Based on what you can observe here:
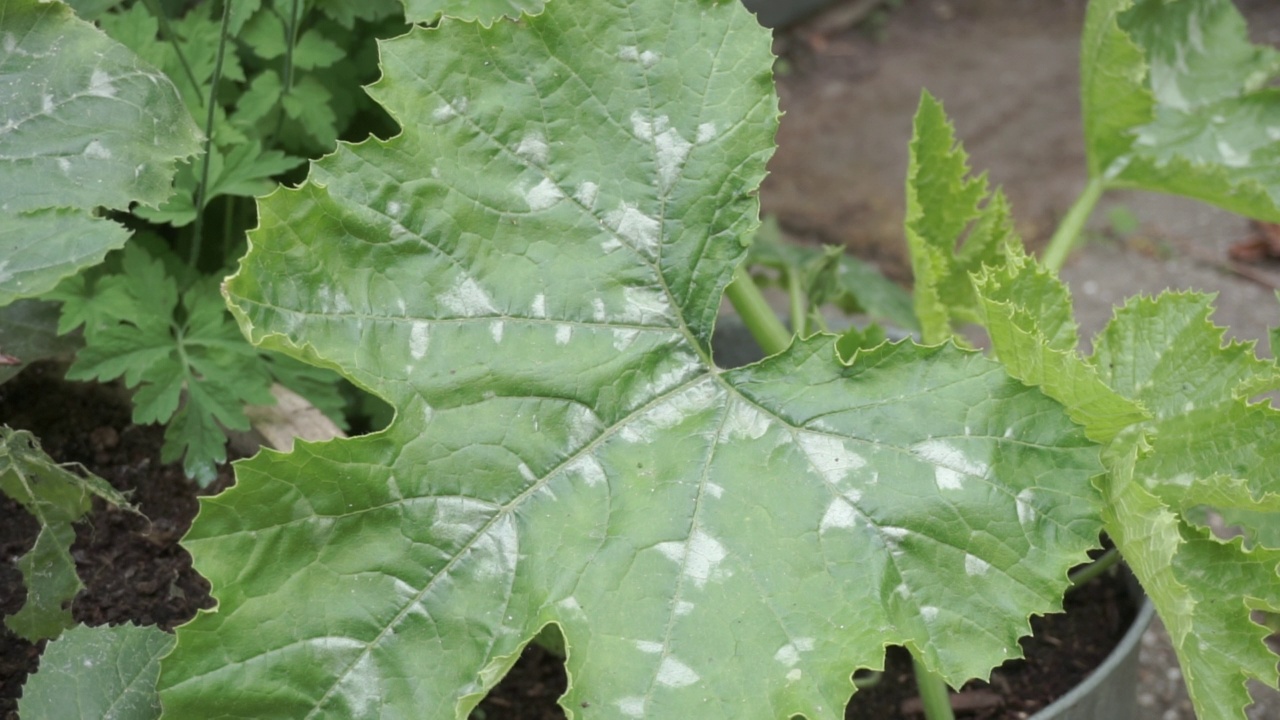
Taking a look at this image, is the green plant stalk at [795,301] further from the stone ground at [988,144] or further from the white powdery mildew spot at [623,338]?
the stone ground at [988,144]

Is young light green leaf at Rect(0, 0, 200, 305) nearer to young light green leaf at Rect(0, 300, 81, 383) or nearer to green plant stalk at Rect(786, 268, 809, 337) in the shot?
young light green leaf at Rect(0, 300, 81, 383)

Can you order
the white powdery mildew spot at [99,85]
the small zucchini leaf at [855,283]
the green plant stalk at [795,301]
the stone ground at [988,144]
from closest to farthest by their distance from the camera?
1. the white powdery mildew spot at [99,85]
2. the green plant stalk at [795,301]
3. the small zucchini leaf at [855,283]
4. the stone ground at [988,144]

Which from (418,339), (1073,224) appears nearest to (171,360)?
(418,339)

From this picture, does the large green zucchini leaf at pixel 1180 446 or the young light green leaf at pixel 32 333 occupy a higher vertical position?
the large green zucchini leaf at pixel 1180 446

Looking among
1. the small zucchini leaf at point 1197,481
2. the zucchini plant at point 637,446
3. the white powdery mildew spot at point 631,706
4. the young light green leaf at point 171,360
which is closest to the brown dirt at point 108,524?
the young light green leaf at point 171,360

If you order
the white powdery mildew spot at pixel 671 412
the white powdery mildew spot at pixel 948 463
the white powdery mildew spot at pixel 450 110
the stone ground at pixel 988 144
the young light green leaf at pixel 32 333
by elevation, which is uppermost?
the white powdery mildew spot at pixel 450 110

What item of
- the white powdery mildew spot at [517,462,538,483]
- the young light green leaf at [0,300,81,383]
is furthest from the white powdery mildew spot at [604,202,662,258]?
the young light green leaf at [0,300,81,383]

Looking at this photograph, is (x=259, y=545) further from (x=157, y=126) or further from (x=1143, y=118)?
(x=1143, y=118)
